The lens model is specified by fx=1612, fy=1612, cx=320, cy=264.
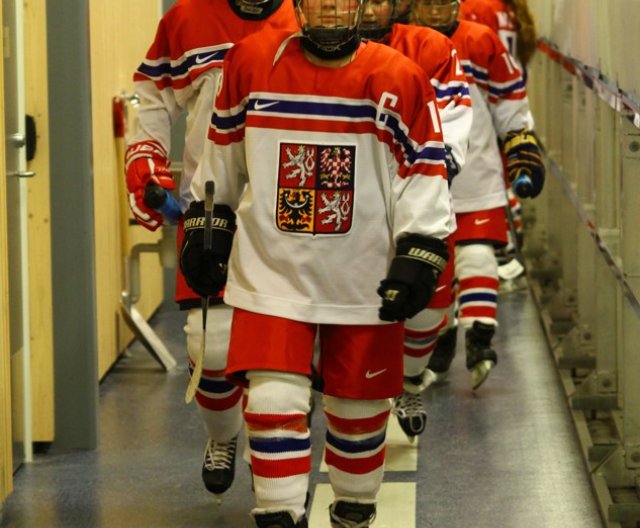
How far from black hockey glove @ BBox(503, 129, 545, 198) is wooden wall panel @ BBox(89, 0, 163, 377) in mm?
1697

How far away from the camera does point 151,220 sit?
4582mm

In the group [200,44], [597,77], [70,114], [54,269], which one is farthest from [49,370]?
[597,77]

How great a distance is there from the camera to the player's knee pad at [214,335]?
15.1 ft

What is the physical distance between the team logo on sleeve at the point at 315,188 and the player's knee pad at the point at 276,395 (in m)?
0.36

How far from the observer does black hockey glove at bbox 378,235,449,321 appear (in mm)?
3734

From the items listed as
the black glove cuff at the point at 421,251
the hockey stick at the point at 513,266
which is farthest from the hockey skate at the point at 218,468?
the hockey stick at the point at 513,266

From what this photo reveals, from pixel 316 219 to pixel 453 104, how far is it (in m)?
1.28

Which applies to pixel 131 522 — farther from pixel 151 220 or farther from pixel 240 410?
pixel 151 220

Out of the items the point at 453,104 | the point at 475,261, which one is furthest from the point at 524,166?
the point at 453,104

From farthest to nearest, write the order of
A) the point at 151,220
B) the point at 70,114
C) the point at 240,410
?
1. the point at 70,114
2. the point at 240,410
3. the point at 151,220

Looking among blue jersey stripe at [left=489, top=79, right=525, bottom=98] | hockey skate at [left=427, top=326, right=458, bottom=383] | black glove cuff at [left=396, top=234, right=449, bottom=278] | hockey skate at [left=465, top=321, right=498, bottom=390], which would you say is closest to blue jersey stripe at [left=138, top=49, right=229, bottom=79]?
black glove cuff at [left=396, top=234, right=449, bottom=278]

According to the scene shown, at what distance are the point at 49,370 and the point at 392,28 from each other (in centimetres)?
170

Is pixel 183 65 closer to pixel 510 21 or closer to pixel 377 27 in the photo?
pixel 377 27

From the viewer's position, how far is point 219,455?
4.86 meters
